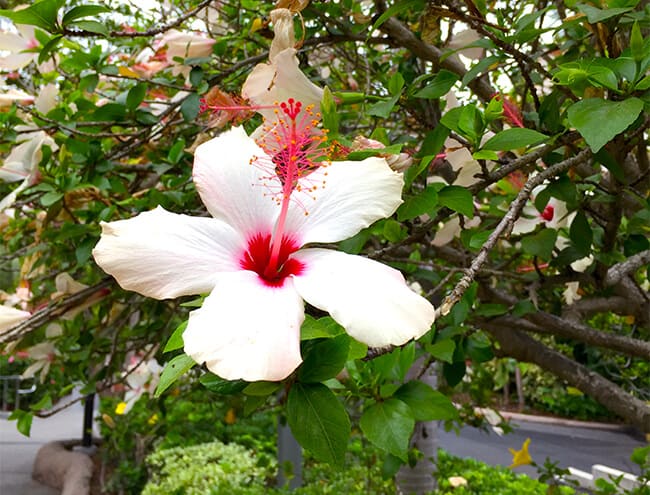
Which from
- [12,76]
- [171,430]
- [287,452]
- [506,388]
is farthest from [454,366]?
[506,388]

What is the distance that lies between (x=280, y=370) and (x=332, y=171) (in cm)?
24

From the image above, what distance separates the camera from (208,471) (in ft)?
11.8

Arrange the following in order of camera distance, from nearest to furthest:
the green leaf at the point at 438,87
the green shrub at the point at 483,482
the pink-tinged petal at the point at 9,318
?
the green leaf at the point at 438,87
the pink-tinged petal at the point at 9,318
the green shrub at the point at 483,482

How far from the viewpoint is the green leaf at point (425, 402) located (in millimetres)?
752

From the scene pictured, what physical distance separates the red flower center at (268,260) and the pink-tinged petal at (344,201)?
0.06ft

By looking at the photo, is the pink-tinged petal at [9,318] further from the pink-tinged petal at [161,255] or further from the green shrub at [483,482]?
the green shrub at [483,482]

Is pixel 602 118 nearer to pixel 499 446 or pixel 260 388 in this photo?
pixel 260 388

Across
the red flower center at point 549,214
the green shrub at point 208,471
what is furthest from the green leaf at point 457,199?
the green shrub at point 208,471

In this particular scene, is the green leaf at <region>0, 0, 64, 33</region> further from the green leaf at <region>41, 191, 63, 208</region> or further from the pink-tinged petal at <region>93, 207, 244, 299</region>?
the pink-tinged petal at <region>93, 207, 244, 299</region>

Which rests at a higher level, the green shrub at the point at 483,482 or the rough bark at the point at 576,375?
the rough bark at the point at 576,375

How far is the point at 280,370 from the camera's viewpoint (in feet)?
1.49

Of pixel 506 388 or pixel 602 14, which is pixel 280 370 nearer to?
pixel 602 14

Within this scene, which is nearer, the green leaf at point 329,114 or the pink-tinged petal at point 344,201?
the pink-tinged petal at point 344,201

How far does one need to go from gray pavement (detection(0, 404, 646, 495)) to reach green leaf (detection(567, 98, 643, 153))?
591cm
